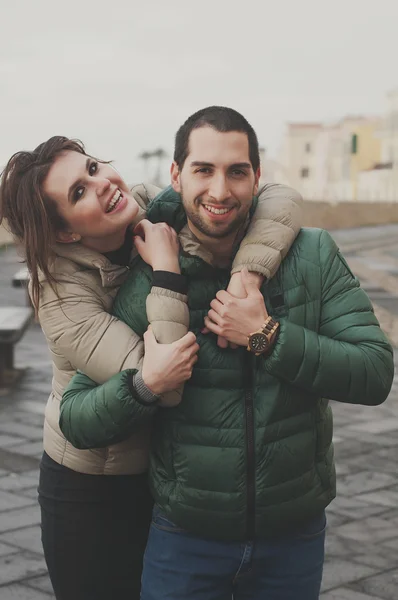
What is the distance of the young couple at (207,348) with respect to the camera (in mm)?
2258

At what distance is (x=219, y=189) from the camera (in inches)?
88.0

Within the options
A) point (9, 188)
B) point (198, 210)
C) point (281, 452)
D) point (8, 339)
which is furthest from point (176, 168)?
point (8, 339)

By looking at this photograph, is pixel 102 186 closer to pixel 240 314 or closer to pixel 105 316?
pixel 105 316

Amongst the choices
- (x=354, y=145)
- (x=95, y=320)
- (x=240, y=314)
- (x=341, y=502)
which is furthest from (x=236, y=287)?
(x=354, y=145)

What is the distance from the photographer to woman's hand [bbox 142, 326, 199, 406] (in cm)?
221

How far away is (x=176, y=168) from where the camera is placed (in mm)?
2395

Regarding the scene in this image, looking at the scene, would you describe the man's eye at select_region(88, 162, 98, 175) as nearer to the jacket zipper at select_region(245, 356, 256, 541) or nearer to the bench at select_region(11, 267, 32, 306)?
the bench at select_region(11, 267, 32, 306)

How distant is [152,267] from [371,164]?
71351 millimetres

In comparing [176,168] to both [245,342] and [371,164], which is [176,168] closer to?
[245,342]

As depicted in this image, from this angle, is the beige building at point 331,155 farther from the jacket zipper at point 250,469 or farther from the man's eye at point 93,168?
the jacket zipper at point 250,469

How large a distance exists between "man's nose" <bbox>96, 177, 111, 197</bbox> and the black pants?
2.40ft

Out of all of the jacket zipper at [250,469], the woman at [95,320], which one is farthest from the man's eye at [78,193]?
the jacket zipper at [250,469]

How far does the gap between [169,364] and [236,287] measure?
9.6 inches

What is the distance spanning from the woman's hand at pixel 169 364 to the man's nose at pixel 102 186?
422 millimetres
